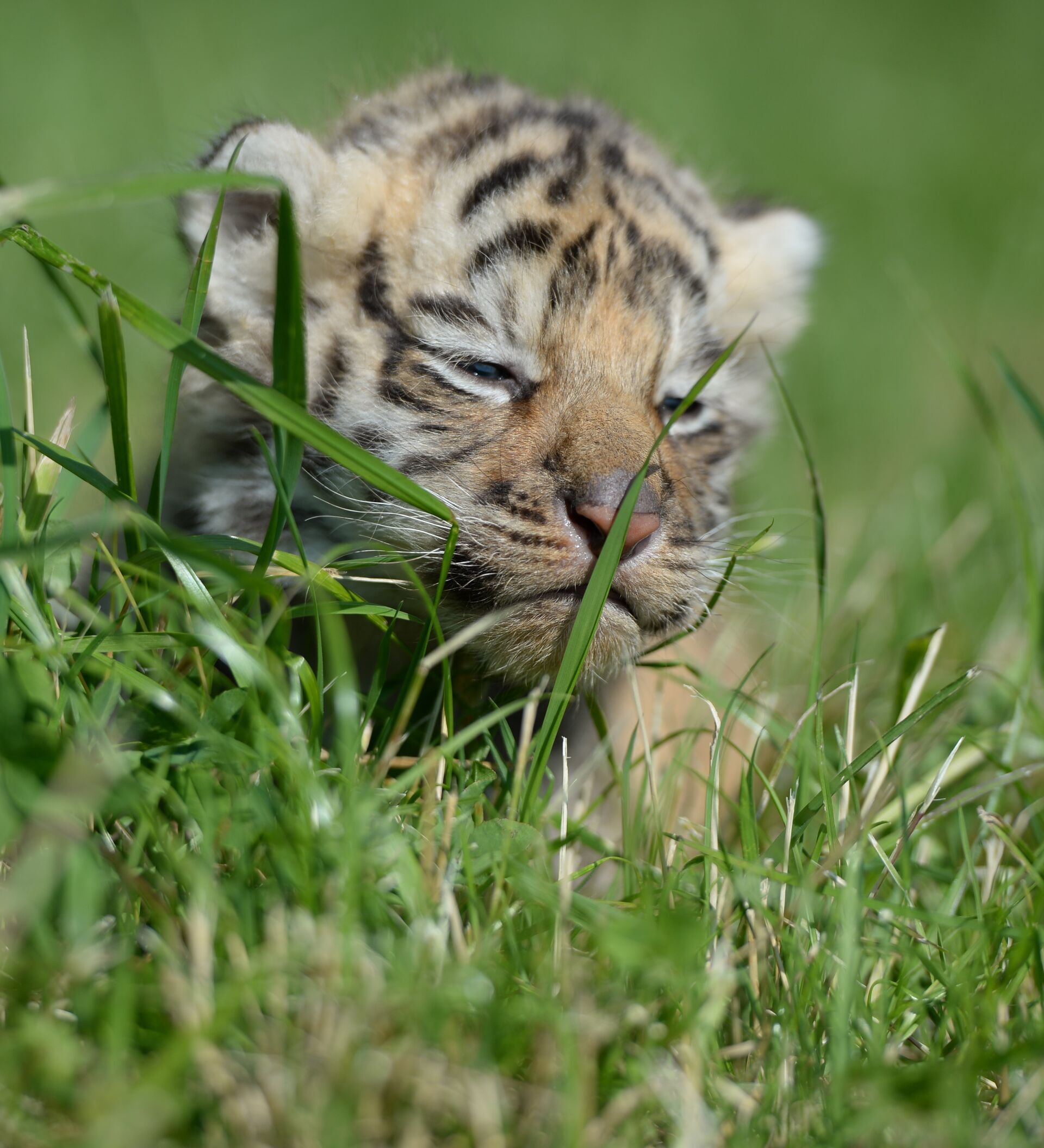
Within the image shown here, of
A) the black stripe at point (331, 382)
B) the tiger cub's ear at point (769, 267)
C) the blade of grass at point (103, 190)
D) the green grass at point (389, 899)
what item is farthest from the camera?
the tiger cub's ear at point (769, 267)

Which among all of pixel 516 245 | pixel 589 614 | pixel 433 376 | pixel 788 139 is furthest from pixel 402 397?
pixel 788 139

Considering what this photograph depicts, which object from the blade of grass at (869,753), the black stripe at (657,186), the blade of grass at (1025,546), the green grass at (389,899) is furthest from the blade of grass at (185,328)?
the blade of grass at (1025,546)

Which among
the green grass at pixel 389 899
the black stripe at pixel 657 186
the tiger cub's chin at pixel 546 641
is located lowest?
the green grass at pixel 389 899

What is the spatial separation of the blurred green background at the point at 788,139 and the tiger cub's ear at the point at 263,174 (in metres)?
0.12

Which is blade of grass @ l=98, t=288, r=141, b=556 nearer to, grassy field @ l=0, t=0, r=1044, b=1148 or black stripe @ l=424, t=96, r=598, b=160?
grassy field @ l=0, t=0, r=1044, b=1148

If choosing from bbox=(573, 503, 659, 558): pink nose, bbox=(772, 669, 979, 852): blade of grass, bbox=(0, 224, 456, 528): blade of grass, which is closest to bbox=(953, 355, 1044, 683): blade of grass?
bbox=(772, 669, 979, 852): blade of grass

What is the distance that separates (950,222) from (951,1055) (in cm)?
648

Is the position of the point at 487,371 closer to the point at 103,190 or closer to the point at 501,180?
the point at 501,180

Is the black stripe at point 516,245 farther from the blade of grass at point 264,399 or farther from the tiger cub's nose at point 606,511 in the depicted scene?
the blade of grass at point 264,399

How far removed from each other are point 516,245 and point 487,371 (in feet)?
0.80

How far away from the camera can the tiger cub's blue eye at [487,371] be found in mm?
2166

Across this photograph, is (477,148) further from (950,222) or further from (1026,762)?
(950,222)

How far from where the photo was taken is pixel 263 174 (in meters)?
2.20

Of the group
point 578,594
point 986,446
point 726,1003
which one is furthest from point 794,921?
point 986,446
